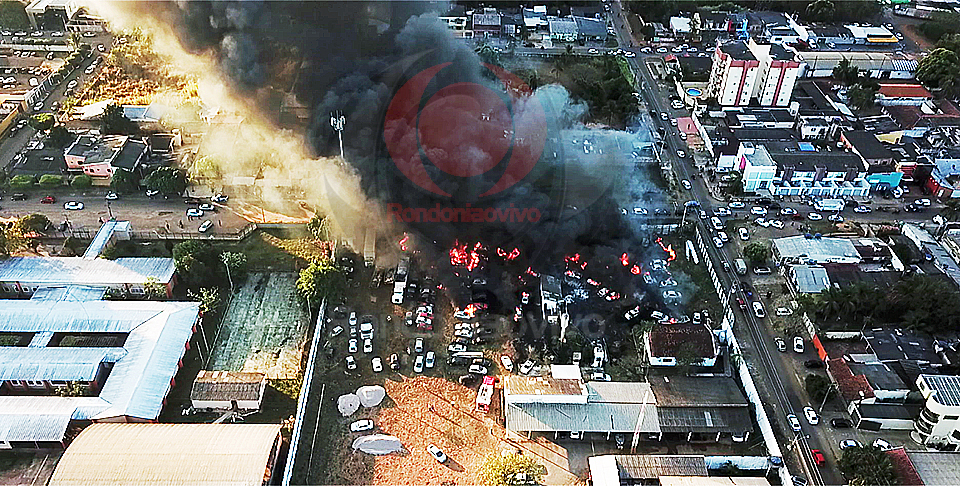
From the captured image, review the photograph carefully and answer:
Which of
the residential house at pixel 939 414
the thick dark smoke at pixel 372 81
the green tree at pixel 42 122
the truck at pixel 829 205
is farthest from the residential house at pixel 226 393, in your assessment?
the truck at pixel 829 205

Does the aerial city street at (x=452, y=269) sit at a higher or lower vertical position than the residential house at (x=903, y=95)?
higher

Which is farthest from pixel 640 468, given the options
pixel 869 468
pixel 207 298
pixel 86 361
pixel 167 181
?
pixel 167 181

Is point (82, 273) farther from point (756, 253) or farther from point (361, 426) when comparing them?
point (756, 253)

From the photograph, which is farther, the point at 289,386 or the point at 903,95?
the point at 903,95

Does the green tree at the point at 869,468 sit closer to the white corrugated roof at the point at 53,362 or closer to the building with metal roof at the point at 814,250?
the building with metal roof at the point at 814,250

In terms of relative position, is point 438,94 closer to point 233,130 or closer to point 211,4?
point 211,4

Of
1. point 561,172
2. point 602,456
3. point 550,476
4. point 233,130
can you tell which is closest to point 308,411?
point 550,476

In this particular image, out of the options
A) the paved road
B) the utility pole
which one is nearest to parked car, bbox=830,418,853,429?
the paved road
